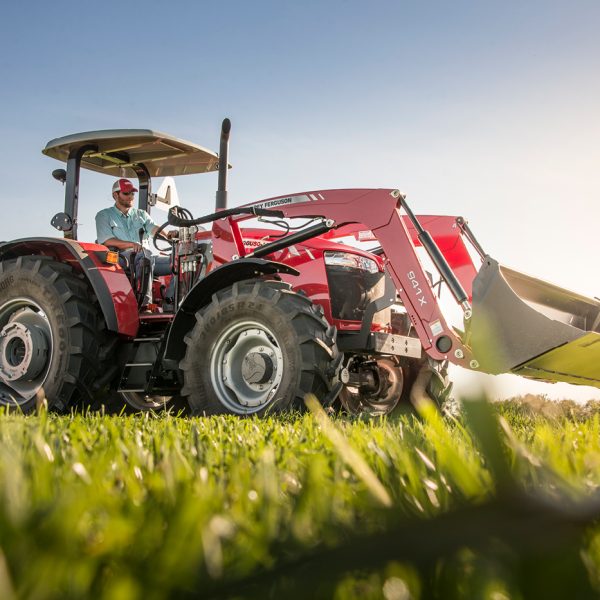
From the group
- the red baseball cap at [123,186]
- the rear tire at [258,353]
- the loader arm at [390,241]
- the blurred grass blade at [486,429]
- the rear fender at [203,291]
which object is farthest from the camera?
the red baseball cap at [123,186]

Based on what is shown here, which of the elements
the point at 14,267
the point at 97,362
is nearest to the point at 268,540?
the point at 97,362

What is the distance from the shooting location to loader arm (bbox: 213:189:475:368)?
4.91 meters

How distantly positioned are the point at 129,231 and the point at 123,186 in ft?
1.51

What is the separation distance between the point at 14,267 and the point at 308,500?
19.1 feet

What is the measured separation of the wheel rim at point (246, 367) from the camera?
16.3ft

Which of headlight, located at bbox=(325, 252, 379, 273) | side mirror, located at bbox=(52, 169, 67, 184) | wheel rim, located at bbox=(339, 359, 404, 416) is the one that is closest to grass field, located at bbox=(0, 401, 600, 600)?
headlight, located at bbox=(325, 252, 379, 273)

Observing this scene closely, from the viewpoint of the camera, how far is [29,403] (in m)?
5.80

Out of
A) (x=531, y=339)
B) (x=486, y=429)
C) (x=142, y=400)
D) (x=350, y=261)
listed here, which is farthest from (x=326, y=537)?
(x=142, y=400)

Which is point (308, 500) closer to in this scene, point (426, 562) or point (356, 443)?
point (426, 562)

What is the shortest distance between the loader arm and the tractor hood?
1159 millimetres

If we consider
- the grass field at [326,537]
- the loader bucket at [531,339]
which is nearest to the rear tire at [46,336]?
the loader bucket at [531,339]

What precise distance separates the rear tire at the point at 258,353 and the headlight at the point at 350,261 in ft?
2.74

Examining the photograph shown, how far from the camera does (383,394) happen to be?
6188 millimetres

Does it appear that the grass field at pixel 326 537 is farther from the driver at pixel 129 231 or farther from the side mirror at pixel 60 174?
the side mirror at pixel 60 174
